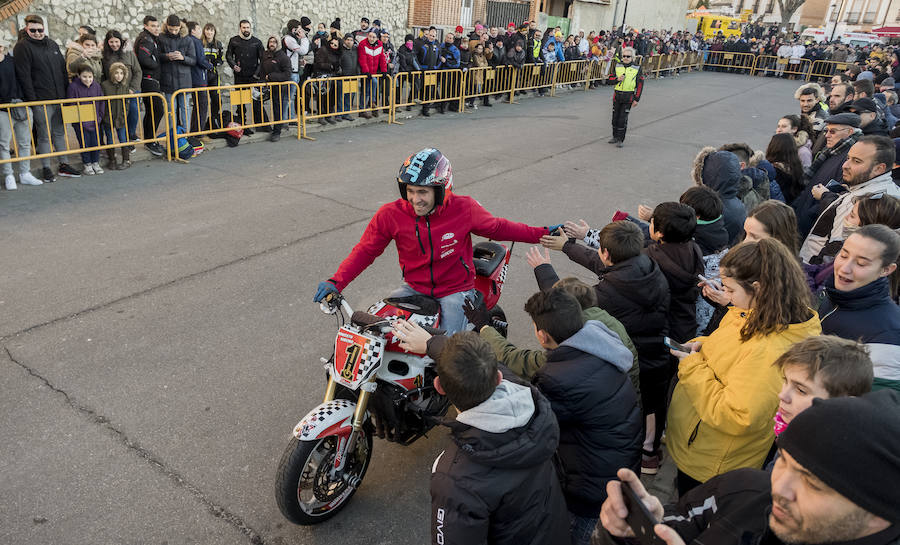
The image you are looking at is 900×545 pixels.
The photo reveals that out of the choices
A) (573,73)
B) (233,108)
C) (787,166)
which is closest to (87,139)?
(233,108)

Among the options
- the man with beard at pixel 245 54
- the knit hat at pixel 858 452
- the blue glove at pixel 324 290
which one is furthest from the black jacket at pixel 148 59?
the knit hat at pixel 858 452

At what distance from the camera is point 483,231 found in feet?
13.3

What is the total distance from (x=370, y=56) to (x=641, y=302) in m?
11.6

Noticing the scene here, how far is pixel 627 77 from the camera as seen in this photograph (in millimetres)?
12461

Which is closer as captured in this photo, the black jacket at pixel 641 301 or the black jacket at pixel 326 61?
the black jacket at pixel 641 301

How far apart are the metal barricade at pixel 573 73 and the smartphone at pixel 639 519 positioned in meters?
21.2

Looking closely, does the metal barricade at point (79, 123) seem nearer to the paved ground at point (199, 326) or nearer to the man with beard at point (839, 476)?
the paved ground at point (199, 326)

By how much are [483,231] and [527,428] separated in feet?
6.44

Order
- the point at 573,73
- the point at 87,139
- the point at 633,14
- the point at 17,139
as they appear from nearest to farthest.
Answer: the point at 17,139 < the point at 87,139 < the point at 573,73 < the point at 633,14

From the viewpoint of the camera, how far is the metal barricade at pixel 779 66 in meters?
31.9

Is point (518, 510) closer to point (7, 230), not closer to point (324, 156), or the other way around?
point (7, 230)

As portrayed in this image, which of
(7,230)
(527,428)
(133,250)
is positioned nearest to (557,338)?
(527,428)

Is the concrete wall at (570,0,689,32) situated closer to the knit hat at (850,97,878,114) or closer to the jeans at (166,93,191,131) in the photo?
the jeans at (166,93,191,131)

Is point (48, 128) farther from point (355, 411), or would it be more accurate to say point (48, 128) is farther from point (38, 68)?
point (355, 411)
